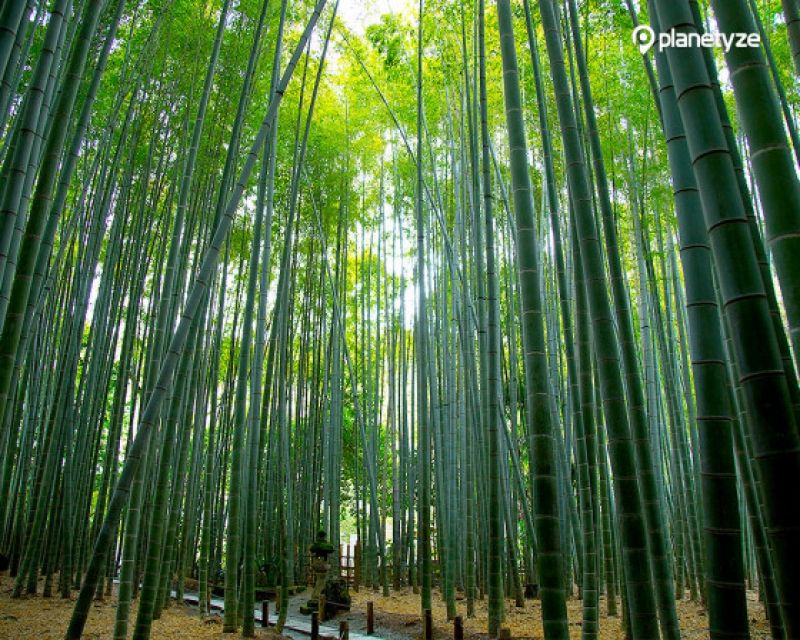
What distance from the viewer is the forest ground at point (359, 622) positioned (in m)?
3.80

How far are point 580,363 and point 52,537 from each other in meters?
5.42

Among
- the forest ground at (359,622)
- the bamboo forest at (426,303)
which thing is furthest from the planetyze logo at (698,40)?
the forest ground at (359,622)

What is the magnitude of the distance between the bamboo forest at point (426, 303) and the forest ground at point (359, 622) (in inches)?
2.0

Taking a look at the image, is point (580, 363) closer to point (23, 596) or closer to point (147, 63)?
point (147, 63)

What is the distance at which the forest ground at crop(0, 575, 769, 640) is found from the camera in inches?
150

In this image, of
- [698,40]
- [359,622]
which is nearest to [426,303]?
[359,622]

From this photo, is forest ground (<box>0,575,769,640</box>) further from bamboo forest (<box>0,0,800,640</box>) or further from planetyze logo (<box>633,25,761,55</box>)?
planetyze logo (<box>633,25,761,55</box>)

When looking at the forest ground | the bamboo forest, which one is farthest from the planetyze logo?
the forest ground

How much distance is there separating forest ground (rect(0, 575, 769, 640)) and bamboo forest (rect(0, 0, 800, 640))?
5cm

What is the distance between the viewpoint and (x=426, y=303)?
602cm

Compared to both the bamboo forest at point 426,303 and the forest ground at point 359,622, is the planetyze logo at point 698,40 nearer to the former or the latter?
the bamboo forest at point 426,303

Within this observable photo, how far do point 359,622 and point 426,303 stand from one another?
3.05 m

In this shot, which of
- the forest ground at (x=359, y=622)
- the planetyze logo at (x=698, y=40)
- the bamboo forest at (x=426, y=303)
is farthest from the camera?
the forest ground at (x=359, y=622)

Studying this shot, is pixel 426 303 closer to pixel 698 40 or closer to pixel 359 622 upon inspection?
pixel 359 622
